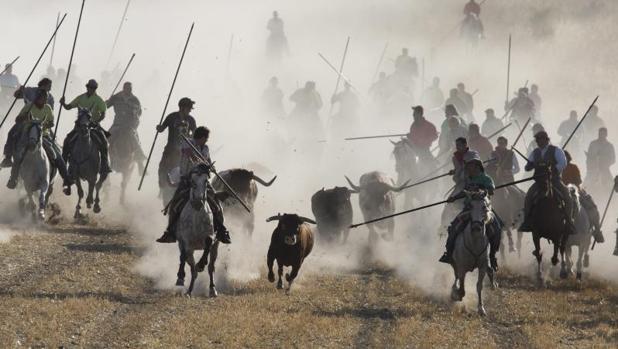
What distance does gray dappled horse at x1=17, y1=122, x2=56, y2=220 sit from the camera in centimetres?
2769

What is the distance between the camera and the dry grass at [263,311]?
17.8 m

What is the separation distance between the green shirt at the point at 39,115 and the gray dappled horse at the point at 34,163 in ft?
1.29

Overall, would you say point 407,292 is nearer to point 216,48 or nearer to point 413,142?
point 413,142

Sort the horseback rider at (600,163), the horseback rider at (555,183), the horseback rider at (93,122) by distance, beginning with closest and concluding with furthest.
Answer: the horseback rider at (555,183), the horseback rider at (93,122), the horseback rider at (600,163)

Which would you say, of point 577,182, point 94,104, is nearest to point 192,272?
point 94,104

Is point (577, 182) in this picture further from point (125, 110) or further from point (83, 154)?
point (125, 110)

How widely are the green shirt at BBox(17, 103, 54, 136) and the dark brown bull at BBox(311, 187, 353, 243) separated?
23.4 ft

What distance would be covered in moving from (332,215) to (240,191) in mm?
4148

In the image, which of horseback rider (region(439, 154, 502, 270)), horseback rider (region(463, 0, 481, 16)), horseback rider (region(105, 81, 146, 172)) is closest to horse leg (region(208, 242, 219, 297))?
horseback rider (region(439, 154, 502, 270))

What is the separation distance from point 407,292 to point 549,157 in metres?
4.79

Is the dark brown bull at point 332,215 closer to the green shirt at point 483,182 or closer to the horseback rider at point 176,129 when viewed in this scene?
the horseback rider at point 176,129

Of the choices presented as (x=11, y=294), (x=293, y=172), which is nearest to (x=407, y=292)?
(x=11, y=294)

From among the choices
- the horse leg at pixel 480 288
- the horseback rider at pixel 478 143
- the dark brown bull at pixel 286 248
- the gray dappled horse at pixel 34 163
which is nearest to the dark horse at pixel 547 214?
the horse leg at pixel 480 288

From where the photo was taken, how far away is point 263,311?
66.1 ft
